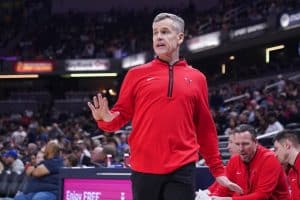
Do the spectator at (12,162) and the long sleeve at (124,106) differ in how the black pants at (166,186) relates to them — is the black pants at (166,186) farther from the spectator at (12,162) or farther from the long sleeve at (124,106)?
the spectator at (12,162)

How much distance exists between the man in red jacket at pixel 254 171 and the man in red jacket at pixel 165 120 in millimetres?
1772

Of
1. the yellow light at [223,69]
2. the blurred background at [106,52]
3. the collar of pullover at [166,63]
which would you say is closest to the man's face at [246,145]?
the collar of pullover at [166,63]

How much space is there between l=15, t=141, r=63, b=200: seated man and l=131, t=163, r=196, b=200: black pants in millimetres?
5282

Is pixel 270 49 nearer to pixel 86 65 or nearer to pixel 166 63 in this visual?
pixel 86 65

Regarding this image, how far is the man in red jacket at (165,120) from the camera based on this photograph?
→ 3314mm

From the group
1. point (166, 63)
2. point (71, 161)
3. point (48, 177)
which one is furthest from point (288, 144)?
point (71, 161)

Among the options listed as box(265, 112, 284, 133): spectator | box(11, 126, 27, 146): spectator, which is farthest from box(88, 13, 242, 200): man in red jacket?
box(11, 126, 27, 146): spectator

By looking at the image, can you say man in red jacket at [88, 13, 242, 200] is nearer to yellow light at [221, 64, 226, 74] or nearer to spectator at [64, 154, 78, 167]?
spectator at [64, 154, 78, 167]

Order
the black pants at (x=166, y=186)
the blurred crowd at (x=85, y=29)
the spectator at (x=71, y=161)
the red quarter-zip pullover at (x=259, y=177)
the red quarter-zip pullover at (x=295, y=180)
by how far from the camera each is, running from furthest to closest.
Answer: the blurred crowd at (x=85, y=29)
the spectator at (x=71, y=161)
the red quarter-zip pullover at (x=295, y=180)
the red quarter-zip pullover at (x=259, y=177)
the black pants at (x=166, y=186)

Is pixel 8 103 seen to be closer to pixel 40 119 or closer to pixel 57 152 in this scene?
pixel 40 119

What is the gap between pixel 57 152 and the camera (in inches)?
339

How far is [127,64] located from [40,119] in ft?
16.8

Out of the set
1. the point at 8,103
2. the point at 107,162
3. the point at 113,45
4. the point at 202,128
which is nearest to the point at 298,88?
the point at 107,162

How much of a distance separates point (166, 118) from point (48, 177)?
5.50 metres
